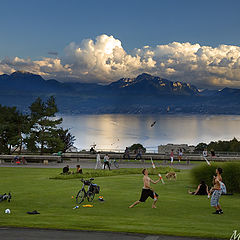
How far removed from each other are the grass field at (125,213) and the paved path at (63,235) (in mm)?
489

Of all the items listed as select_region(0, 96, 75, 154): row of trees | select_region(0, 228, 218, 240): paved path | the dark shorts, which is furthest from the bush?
select_region(0, 96, 75, 154): row of trees

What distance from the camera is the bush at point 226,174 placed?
24141mm

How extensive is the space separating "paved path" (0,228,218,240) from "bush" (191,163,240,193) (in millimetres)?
13005

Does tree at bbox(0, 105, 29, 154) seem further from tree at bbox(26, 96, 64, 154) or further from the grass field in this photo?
the grass field

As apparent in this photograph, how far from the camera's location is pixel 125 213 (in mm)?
16969

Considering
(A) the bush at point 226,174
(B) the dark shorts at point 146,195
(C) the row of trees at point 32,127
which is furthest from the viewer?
(C) the row of trees at point 32,127

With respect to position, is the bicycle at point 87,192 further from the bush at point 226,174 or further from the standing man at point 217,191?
the bush at point 226,174

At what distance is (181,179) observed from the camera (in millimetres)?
31047

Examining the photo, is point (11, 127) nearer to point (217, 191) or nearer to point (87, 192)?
point (87, 192)

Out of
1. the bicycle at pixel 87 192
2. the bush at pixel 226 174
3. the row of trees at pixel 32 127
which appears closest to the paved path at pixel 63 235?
the bicycle at pixel 87 192

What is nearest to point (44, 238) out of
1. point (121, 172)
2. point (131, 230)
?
point (131, 230)

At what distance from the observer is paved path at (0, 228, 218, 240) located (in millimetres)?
11996

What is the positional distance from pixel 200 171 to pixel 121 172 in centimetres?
1331

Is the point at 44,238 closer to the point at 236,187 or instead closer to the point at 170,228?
the point at 170,228
